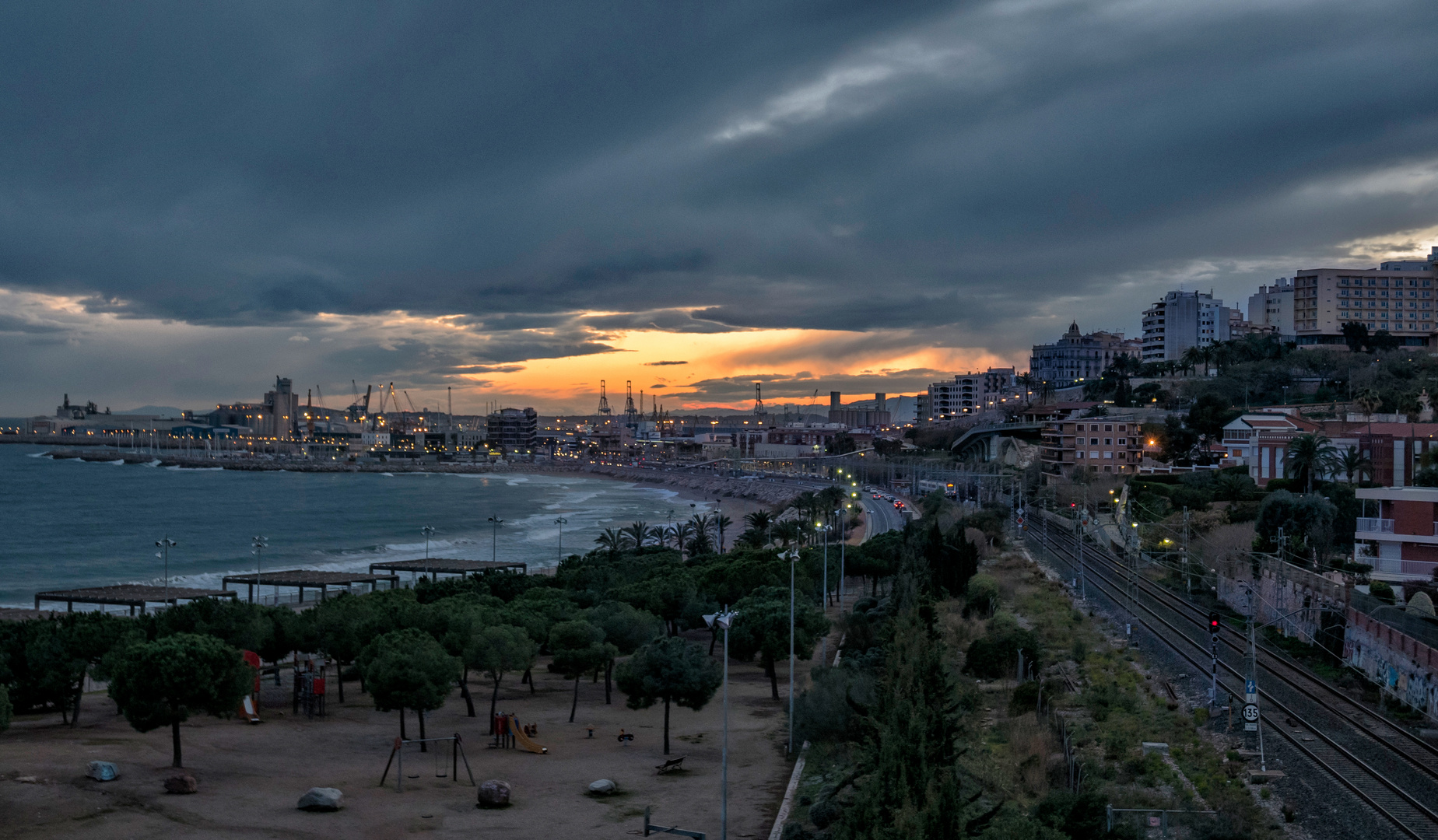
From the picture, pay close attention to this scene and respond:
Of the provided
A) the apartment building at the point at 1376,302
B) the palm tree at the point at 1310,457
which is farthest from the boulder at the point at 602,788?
the apartment building at the point at 1376,302

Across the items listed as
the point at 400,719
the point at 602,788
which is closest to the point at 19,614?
the point at 400,719

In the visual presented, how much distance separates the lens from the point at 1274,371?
77562mm

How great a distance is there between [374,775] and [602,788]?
460 cm

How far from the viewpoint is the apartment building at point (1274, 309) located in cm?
10700

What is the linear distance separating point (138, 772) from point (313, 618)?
8.43m

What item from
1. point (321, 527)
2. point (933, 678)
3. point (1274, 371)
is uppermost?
point (1274, 371)

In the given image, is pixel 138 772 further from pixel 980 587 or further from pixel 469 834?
pixel 980 587

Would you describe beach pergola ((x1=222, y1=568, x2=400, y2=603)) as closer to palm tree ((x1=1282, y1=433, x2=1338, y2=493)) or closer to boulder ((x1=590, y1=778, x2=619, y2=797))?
boulder ((x1=590, y1=778, x2=619, y2=797))

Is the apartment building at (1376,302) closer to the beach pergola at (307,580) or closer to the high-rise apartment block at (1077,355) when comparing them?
the high-rise apartment block at (1077,355)

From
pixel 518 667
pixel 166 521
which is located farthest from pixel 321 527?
pixel 518 667

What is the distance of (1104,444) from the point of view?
7019cm

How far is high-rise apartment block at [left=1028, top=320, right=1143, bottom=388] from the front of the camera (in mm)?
136750

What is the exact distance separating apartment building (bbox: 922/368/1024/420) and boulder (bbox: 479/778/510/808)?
13557 centimetres

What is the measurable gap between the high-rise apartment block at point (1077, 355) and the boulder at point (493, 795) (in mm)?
125178
